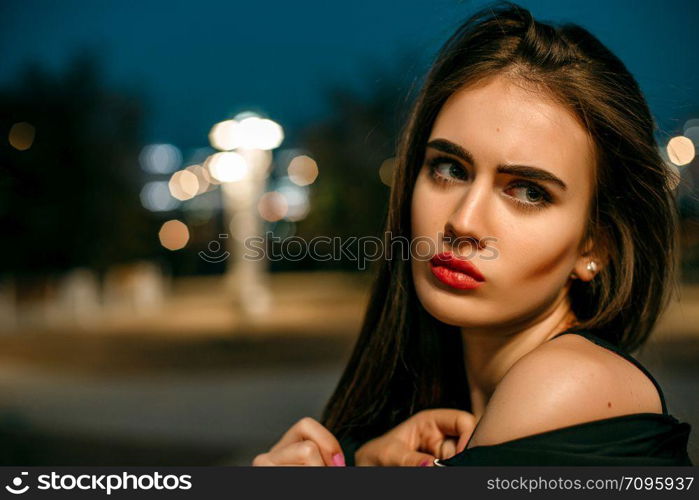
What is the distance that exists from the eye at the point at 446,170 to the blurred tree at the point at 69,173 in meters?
19.8

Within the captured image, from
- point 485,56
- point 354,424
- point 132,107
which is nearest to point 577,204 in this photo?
point 485,56

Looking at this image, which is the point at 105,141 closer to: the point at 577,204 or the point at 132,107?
the point at 132,107

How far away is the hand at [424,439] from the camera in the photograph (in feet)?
5.35

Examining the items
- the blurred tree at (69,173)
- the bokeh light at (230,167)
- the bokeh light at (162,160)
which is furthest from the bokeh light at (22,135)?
the bokeh light at (230,167)

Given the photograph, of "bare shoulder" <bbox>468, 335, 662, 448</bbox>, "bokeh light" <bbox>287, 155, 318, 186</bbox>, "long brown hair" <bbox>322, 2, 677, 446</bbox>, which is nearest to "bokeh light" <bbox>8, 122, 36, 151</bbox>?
"bokeh light" <bbox>287, 155, 318, 186</bbox>

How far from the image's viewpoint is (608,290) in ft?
5.38

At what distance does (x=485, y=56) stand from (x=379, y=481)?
2.76 feet

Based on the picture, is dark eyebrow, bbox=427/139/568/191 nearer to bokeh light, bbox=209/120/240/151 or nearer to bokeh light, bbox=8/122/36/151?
bokeh light, bbox=209/120/240/151

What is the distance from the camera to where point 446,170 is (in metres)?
1.57

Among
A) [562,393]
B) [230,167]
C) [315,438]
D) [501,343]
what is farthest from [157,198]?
[562,393]

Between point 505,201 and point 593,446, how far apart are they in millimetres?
451

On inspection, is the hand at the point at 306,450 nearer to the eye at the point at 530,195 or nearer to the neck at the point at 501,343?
the neck at the point at 501,343

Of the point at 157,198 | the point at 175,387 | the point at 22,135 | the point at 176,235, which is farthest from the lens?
the point at 157,198
